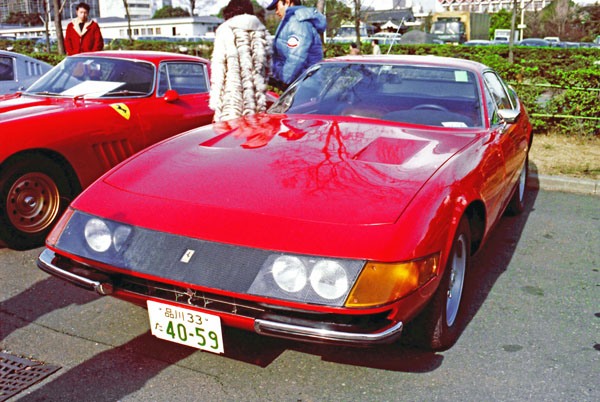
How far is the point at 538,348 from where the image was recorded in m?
3.01

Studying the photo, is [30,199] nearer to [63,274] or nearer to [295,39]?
[63,274]

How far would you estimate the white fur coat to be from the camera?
487cm

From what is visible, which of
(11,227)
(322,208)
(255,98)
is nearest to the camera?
(322,208)

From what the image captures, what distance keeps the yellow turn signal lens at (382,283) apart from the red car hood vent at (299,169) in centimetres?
22

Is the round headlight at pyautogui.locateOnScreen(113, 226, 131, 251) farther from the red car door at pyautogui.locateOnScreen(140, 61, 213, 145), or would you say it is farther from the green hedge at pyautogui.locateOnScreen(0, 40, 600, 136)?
the green hedge at pyautogui.locateOnScreen(0, 40, 600, 136)

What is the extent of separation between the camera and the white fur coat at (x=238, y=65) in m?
4.87

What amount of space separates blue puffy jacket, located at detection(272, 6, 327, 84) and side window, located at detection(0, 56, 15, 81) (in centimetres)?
376

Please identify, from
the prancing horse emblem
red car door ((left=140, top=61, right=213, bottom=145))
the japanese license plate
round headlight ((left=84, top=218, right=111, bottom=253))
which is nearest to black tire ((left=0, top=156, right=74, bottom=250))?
red car door ((left=140, top=61, right=213, bottom=145))

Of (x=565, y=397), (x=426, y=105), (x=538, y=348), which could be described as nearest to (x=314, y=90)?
(x=426, y=105)

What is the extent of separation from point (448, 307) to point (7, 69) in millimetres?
6640

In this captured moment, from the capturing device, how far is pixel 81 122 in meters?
4.72

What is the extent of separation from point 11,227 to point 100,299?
125 centimetres

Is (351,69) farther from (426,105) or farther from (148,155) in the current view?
(148,155)

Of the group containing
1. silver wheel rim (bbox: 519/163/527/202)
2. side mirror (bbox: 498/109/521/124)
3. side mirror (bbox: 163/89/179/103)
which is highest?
side mirror (bbox: 163/89/179/103)
